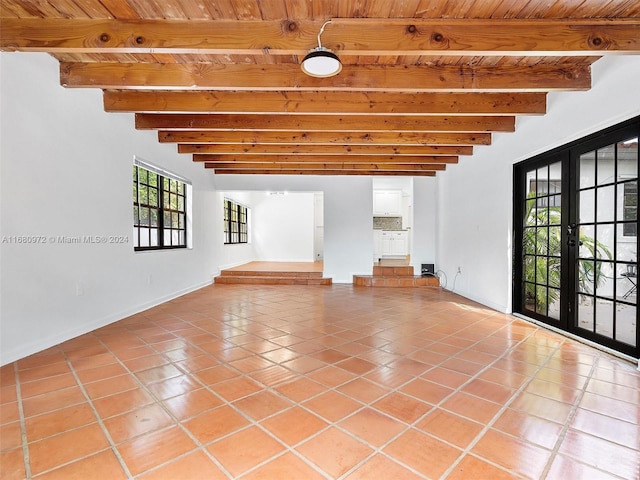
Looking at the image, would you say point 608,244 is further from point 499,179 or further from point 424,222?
point 424,222

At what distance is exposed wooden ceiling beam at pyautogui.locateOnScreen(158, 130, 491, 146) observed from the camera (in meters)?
4.43

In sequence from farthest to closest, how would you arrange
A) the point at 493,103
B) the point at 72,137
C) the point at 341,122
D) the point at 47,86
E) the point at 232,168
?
the point at 232,168, the point at 341,122, the point at 493,103, the point at 72,137, the point at 47,86

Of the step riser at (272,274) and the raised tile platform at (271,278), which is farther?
the step riser at (272,274)

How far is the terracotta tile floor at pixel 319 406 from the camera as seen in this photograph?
1.37m

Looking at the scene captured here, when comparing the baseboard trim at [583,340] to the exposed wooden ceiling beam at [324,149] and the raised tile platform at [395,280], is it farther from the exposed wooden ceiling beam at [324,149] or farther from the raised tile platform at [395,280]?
the exposed wooden ceiling beam at [324,149]

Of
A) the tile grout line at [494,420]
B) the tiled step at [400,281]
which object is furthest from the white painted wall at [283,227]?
the tile grout line at [494,420]

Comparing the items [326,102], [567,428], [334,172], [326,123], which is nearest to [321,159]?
[334,172]

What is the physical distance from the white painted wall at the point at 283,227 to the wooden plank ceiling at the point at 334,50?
205 inches

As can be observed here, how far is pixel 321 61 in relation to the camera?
211cm

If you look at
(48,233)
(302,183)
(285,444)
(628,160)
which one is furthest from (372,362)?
(302,183)

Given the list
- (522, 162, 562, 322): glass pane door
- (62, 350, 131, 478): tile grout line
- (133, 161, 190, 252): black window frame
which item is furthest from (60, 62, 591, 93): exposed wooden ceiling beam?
(62, 350, 131, 478): tile grout line

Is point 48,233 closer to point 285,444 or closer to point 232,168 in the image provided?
point 285,444

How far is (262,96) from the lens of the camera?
3357 millimetres

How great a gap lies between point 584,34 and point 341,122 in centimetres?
238
